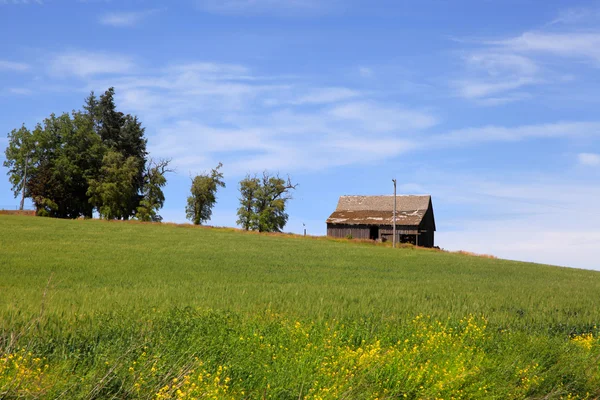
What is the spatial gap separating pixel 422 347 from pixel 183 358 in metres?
4.28

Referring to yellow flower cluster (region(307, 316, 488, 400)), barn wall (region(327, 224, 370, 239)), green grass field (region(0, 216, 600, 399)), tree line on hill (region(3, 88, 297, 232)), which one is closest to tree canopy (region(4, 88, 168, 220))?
tree line on hill (region(3, 88, 297, 232))

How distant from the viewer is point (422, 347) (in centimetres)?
999

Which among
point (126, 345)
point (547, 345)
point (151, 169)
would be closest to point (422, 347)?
point (547, 345)

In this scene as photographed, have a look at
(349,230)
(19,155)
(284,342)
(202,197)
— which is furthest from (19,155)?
(284,342)

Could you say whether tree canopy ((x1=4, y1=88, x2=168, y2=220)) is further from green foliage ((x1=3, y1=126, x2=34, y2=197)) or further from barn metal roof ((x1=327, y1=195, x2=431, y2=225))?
barn metal roof ((x1=327, y1=195, x2=431, y2=225))

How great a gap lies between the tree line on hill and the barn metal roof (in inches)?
383

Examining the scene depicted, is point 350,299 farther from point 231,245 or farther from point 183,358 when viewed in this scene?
point 231,245

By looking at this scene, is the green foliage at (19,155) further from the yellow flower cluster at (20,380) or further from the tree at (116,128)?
the yellow flower cluster at (20,380)

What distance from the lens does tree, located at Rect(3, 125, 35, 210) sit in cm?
6831

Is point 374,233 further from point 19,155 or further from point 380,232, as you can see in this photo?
point 19,155

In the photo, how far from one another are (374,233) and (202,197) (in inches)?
878

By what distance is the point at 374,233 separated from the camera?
62.0 m

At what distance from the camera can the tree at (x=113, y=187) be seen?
213 ft

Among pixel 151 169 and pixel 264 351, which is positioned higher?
pixel 151 169
